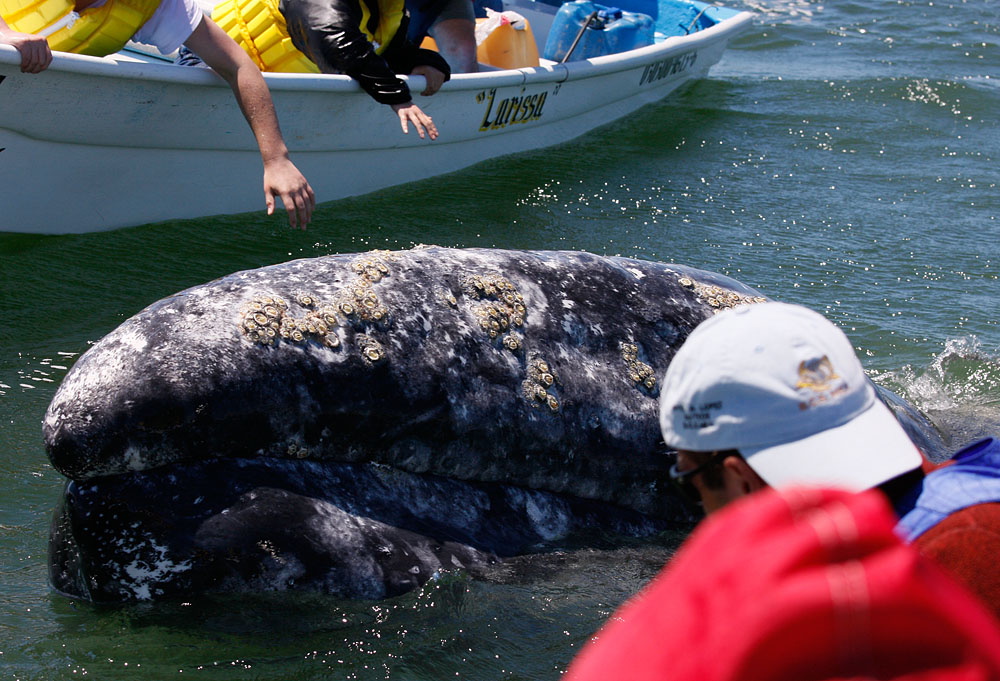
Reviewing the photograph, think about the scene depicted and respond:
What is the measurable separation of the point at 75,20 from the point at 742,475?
21.3 ft

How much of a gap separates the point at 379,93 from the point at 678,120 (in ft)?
18.4

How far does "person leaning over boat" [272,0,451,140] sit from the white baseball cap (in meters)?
6.07

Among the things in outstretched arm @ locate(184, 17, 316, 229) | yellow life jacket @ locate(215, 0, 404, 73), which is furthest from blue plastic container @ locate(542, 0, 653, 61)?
outstretched arm @ locate(184, 17, 316, 229)

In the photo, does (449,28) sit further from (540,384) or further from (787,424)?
(787,424)

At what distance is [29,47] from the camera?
6.41m

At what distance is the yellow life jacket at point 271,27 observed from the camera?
8164 millimetres

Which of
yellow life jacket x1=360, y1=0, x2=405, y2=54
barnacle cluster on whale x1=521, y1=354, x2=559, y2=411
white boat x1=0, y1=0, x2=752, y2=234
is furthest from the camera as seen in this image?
yellow life jacket x1=360, y1=0, x2=405, y2=54

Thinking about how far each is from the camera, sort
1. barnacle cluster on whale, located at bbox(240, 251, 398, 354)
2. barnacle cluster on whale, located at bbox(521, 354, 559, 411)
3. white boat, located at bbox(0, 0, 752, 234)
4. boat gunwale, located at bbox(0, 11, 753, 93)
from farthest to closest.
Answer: white boat, located at bbox(0, 0, 752, 234), boat gunwale, located at bbox(0, 11, 753, 93), barnacle cluster on whale, located at bbox(521, 354, 559, 411), barnacle cluster on whale, located at bbox(240, 251, 398, 354)

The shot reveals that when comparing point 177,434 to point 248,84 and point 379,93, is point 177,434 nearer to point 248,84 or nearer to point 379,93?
point 248,84

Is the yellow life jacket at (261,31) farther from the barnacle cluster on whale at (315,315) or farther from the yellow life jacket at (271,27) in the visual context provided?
the barnacle cluster on whale at (315,315)

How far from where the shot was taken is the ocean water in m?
3.55

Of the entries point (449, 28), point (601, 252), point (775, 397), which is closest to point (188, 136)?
point (449, 28)

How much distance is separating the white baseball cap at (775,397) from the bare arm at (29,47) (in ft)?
19.1

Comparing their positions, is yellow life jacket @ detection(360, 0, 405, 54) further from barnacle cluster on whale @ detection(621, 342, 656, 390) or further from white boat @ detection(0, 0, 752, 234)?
barnacle cluster on whale @ detection(621, 342, 656, 390)
